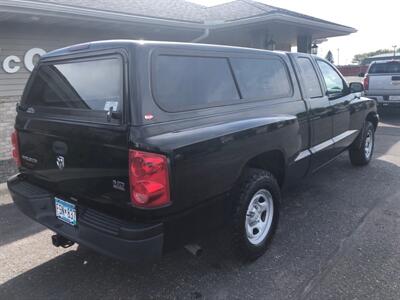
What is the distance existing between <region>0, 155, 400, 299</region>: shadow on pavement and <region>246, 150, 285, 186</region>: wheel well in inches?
24.2

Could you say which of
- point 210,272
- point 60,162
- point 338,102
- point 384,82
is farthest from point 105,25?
point 384,82

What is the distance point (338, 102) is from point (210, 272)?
2915 millimetres

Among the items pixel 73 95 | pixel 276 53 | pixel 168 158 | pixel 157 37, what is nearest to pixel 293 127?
pixel 276 53

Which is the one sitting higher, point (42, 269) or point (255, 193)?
point (255, 193)

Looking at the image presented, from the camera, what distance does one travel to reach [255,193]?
305 centimetres

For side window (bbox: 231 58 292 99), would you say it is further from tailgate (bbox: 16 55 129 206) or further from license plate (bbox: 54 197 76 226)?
license plate (bbox: 54 197 76 226)

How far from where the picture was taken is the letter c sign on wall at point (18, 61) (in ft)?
22.5

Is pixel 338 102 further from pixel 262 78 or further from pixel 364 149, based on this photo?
pixel 262 78

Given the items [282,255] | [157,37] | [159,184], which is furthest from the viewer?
[157,37]

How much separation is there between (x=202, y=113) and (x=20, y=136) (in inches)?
64.9

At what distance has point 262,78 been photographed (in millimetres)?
3492

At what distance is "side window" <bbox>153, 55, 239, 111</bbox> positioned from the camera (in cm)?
247

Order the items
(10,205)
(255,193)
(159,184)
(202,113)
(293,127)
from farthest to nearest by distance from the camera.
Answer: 1. (10,205)
2. (293,127)
3. (255,193)
4. (202,113)
5. (159,184)

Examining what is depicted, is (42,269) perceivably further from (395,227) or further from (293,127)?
(395,227)
